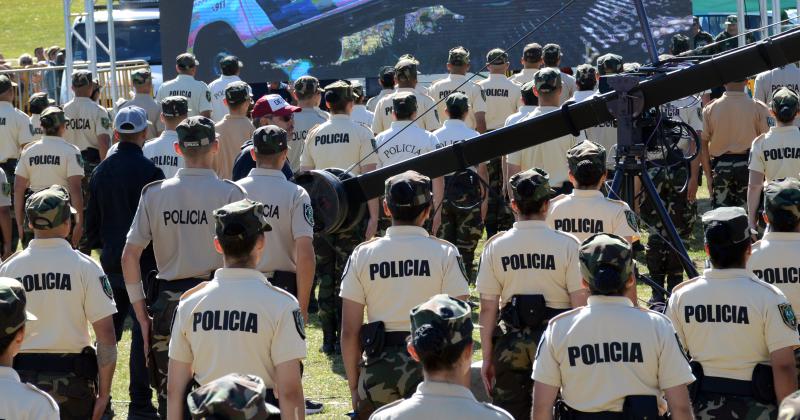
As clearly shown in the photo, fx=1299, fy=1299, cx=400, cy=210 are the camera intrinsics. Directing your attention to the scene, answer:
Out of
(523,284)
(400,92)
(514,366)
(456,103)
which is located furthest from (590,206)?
(400,92)

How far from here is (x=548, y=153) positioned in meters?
10.6

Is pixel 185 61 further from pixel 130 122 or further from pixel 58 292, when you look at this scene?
pixel 58 292

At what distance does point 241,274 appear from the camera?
5.39m

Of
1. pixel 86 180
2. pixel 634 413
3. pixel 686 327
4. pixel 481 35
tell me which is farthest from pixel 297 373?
A: pixel 481 35

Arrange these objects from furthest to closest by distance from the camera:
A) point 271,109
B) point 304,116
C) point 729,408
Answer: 1. point 304,116
2. point 271,109
3. point 729,408

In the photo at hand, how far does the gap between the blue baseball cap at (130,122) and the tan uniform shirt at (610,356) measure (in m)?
4.46

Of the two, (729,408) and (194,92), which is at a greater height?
(194,92)

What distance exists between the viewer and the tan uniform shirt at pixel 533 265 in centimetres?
659

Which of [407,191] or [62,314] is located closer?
[407,191]

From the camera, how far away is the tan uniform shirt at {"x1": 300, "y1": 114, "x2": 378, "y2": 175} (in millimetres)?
10406

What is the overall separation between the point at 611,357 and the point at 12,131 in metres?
10.1

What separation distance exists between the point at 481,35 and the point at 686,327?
1275 cm

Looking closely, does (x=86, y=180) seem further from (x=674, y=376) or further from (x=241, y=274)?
(x=674, y=376)

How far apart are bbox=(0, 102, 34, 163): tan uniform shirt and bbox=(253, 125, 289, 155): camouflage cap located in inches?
259
